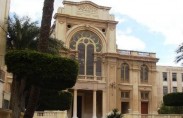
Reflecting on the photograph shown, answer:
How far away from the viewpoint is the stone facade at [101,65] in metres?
43.8

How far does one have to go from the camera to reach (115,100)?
145 ft

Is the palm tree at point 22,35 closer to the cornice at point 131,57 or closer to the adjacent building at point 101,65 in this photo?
the adjacent building at point 101,65

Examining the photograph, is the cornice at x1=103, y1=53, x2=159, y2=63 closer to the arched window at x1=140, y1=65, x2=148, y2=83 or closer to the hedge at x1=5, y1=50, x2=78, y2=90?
the arched window at x1=140, y1=65, x2=148, y2=83

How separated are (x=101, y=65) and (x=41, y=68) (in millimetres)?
27206

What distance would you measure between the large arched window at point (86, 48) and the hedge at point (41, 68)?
25.4 meters

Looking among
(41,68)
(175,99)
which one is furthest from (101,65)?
(41,68)

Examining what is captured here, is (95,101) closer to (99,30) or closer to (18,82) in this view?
(99,30)

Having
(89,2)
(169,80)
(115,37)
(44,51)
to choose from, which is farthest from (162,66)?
(44,51)

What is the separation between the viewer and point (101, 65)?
4516 centimetres

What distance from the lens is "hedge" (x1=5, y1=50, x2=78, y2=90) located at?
18062mm

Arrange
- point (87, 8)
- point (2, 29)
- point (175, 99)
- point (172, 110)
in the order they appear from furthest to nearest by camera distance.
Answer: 1. point (87, 8)
2. point (172, 110)
3. point (175, 99)
4. point (2, 29)

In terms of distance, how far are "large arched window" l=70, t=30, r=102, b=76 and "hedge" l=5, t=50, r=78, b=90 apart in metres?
25.4

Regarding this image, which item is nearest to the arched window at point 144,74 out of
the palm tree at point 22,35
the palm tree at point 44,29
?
the palm tree at point 22,35

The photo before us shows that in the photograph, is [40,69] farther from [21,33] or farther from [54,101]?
[54,101]
